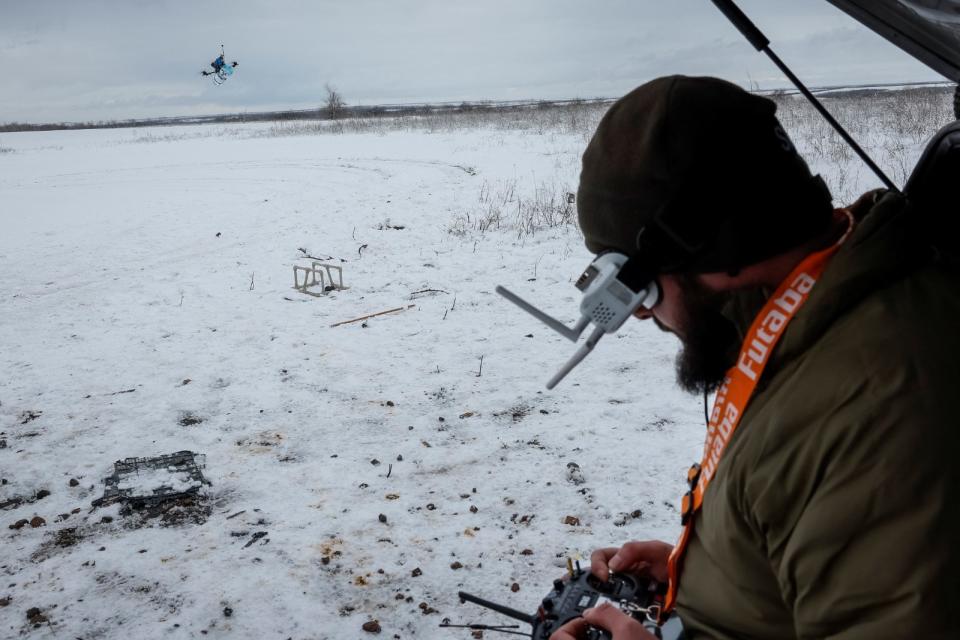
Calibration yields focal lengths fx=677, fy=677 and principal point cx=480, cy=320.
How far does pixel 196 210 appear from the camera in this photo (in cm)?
1211

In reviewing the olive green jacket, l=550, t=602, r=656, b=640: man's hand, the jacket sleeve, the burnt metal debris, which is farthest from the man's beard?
the burnt metal debris

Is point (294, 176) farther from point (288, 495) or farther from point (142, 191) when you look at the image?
point (288, 495)

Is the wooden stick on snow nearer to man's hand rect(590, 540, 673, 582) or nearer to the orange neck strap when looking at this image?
man's hand rect(590, 540, 673, 582)

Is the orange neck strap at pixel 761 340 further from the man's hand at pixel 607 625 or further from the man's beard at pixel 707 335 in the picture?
the man's hand at pixel 607 625

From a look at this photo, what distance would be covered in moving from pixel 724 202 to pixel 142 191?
1592 centimetres

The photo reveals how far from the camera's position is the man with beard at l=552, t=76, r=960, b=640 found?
0.97m

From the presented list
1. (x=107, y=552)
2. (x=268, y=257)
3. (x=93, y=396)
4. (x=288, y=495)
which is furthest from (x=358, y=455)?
(x=268, y=257)

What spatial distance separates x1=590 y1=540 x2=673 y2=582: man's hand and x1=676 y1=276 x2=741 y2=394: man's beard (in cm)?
61

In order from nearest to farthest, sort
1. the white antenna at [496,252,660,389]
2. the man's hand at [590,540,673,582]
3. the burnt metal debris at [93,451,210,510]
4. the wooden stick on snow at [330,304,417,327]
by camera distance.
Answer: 1. the white antenna at [496,252,660,389]
2. the man's hand at [590,540,673,582]
3. the burnt metal debris at [93,451,210,510]
4. the wooden stick on snow at [330,304,417,327]

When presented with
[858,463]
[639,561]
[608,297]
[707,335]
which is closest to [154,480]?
[639,561]

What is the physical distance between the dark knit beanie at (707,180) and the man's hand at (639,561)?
883mm

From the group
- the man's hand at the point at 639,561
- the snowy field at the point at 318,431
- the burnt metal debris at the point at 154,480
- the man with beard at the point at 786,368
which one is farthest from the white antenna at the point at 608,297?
the burnt metal debris at the point at 154,480

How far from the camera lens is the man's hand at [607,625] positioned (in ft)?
4.65

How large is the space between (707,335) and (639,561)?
0.75 meters
